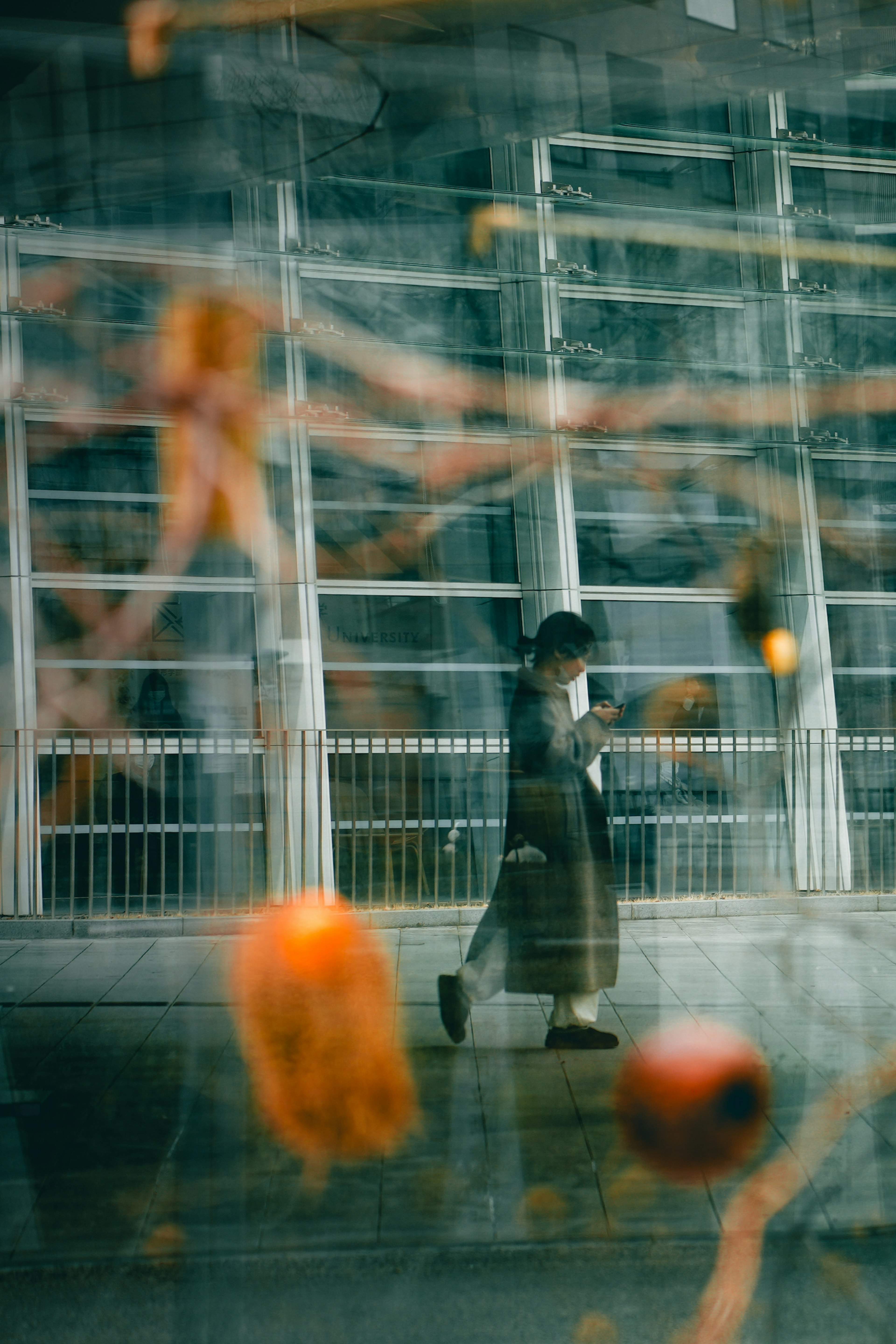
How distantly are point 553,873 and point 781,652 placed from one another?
3.02m

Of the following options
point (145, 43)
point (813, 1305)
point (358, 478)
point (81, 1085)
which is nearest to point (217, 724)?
point (358, 478)

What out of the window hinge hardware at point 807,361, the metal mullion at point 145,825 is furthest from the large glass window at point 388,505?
the window hinge hardware at point 807,361

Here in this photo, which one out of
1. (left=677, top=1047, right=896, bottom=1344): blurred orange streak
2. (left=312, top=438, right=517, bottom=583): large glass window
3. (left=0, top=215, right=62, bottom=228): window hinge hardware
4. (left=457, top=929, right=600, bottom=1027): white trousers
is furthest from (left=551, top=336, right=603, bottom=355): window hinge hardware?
(left=677, top=1047, right=896, bottom=1344): blurred orange streak

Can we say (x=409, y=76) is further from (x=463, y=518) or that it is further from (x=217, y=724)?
(x=217, y=724)

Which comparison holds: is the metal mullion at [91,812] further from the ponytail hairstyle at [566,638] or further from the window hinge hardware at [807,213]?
the window hinge hardware at [807,213]

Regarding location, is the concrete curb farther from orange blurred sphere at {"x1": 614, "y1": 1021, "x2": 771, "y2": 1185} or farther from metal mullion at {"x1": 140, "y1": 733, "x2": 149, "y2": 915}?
orange blurred sphere at {"x1": 614, "y1": 1021, "x2": 771, "y2": 1185}

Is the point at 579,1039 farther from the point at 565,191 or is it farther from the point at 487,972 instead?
the point at 565,191

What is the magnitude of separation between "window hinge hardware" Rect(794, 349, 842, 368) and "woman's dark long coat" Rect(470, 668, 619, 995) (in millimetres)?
3169

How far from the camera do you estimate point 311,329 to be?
21.1ft

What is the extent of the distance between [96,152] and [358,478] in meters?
2.65

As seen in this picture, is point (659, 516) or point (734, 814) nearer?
point (659, 516)

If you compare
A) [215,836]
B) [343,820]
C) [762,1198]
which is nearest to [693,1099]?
[762,1198]

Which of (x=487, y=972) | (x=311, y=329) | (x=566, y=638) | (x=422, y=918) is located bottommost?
(x=422, y=918)

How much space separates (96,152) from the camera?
4.58m
